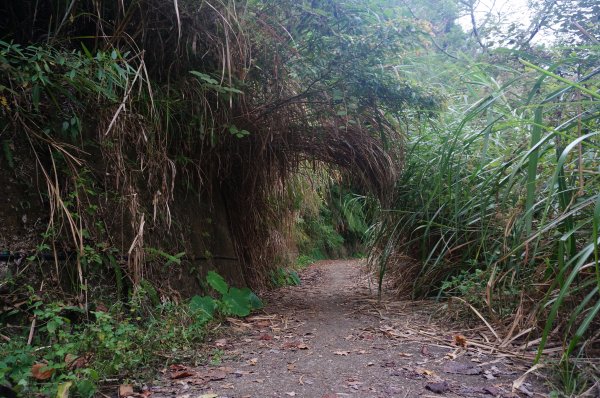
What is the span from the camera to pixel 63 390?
5.87 ft

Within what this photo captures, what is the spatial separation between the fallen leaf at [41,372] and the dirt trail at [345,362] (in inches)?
17.4

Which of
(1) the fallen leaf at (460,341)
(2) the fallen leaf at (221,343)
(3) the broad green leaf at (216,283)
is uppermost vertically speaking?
(3) the broad green leaf at (216,283)

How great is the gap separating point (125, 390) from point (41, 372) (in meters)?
0.35

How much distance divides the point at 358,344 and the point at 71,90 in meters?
2.31

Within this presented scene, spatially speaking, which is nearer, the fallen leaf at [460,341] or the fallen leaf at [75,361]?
the fallen leaf at [75,361]

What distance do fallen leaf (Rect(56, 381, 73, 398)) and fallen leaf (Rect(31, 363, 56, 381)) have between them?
0.11 meters

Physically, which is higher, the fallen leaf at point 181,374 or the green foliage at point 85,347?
the green foliage at point 85,347

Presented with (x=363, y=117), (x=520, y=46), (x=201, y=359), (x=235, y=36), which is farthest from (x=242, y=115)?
(x=520, y=46)

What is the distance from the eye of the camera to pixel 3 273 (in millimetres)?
2283

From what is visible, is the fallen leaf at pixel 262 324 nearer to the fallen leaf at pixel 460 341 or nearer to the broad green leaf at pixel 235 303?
the broad green leaf at pixel 235 303

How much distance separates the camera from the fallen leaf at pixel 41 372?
187 centimetres

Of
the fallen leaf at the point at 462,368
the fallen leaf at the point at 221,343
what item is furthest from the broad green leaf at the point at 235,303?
the fallen leaf at the point at 462,368

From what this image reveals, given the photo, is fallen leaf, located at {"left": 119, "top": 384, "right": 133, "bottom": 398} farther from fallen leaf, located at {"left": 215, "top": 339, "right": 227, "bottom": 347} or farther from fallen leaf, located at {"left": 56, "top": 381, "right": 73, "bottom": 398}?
fallen leaf, located at {"left": 215, "top": 339, "right": 227, "bottom": 347}

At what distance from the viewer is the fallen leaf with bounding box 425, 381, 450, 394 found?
200 centimetres
